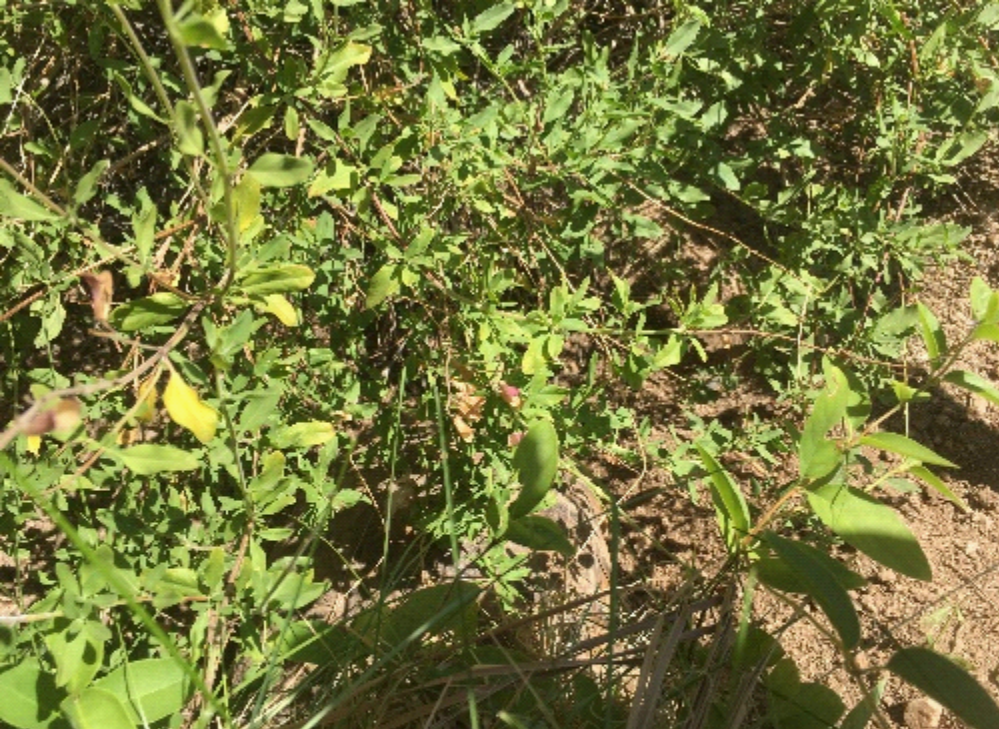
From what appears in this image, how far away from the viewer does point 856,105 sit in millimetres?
2869

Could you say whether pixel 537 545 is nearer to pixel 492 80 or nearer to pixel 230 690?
pixel 230 690

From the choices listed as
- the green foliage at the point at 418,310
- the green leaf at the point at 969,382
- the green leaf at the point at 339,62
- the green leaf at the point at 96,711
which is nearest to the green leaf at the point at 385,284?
the green foliage at the point at 418,310

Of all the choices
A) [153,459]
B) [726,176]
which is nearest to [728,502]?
[153,459]

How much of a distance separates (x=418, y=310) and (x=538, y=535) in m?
0.86

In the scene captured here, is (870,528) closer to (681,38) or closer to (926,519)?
(681,38)

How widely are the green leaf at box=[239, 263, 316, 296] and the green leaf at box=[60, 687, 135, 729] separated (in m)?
0.55

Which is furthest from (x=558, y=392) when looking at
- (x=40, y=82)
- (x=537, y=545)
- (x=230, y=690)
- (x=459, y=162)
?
(x=40, y=82)

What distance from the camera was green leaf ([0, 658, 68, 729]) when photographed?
1.45 meters

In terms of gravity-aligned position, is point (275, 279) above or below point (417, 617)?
above

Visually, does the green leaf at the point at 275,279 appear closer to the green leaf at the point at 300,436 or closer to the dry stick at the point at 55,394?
the dry stick at the point at 55,394

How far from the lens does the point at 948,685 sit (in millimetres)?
1315

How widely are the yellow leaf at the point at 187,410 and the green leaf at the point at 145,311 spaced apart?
0.46 ft

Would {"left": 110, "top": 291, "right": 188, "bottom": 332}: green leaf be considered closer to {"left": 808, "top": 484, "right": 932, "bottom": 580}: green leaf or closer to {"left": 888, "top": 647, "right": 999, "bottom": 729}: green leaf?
{"left": 808, "top": 484, "right": 932, "bottom": 580}: green leaf

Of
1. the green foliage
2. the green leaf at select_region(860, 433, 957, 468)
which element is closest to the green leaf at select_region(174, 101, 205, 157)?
the green foliage
